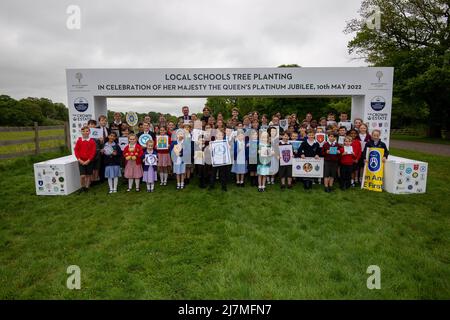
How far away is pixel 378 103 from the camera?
8461 mm

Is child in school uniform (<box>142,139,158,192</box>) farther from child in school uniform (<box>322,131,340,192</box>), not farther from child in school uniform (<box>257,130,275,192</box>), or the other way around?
child in school uniform (<box>322,131,340,192</box>)

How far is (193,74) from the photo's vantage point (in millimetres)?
8461

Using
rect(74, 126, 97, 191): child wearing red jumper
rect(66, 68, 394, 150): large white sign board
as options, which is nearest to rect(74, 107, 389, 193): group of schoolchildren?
rect(74, 126, 97, 191): child wearing red jumper

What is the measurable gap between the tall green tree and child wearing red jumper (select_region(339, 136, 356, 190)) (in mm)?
18607

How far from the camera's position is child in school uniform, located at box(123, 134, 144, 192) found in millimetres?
7453

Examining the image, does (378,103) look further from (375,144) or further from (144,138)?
(144,138)

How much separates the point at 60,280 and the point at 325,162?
21.5 feet

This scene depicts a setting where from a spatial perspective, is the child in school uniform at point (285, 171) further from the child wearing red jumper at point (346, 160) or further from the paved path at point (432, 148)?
the paved path at point (432, 148)

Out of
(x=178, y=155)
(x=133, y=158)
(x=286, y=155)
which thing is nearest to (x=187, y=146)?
(x=178, y=155)

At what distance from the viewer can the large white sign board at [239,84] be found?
836 centimetres
